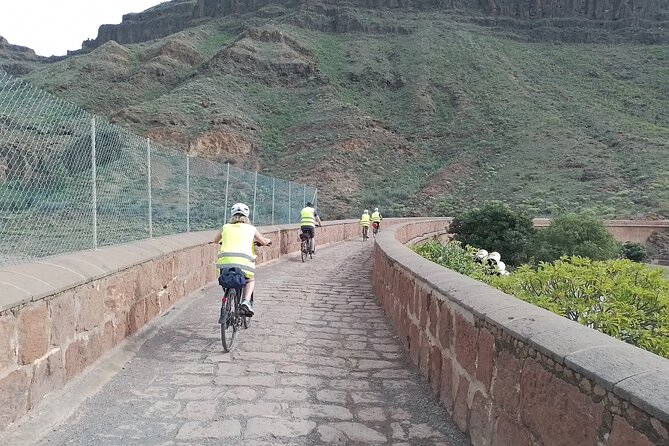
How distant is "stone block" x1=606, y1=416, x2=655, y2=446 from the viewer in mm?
1876

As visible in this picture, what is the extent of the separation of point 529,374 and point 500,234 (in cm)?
2252

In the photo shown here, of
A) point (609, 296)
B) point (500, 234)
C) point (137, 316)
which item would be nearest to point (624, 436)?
point (609, 296)

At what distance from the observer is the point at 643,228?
33219mm

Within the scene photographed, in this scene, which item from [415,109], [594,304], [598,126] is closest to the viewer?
[594,304]

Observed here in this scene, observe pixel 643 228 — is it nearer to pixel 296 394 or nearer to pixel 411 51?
pixel 296 394

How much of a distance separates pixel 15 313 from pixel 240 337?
3.06 metres

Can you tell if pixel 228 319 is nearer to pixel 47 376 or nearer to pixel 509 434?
pixel 47 376

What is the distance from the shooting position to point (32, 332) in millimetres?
3820

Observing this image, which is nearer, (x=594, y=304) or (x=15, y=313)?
(x=15, y=313)

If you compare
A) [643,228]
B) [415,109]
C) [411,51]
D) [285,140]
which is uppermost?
[411,51]

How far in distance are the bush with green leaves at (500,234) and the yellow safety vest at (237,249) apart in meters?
18.8

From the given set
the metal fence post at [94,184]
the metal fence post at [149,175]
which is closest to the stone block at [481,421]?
the metal fence post at [94,184]

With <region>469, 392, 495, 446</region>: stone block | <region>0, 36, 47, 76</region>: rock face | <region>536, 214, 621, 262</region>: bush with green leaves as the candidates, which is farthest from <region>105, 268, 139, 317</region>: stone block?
<region>0, 36, 47, 76</region>: rock face

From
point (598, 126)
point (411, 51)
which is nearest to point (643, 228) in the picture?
point (598, 126)
